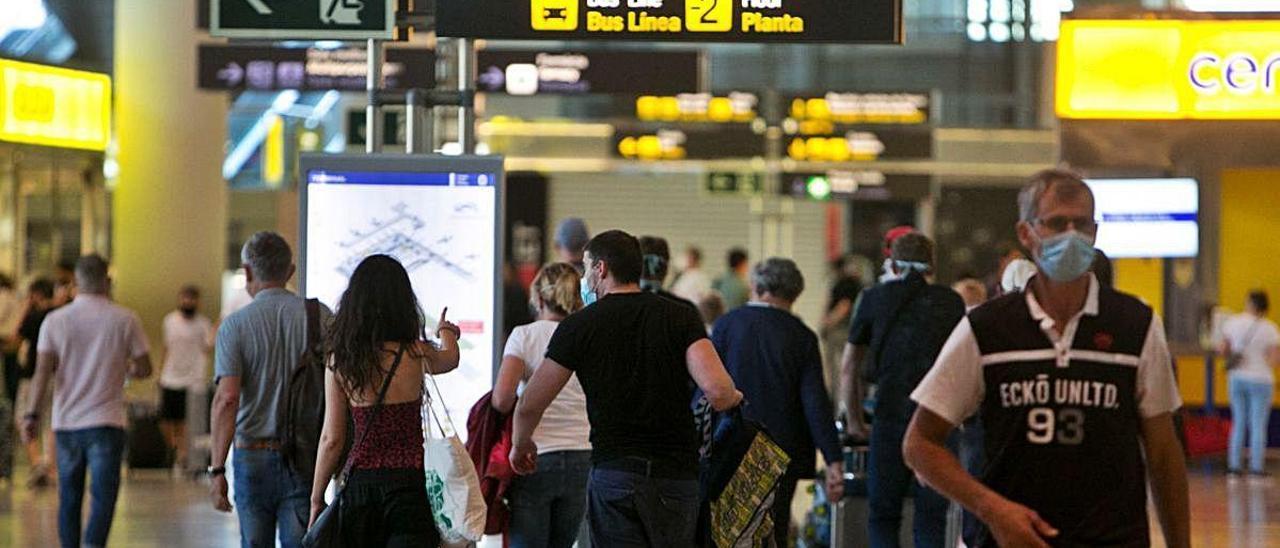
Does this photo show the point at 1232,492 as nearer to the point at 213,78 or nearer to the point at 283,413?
the point at 213,78

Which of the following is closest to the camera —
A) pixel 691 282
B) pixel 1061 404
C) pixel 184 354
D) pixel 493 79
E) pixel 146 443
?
pixel 1061 404

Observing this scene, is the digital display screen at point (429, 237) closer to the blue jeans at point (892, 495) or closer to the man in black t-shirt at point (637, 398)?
the blue jeans at point (892, 495)

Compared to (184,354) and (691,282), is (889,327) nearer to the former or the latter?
(184,354)

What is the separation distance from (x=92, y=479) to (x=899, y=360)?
4.12m

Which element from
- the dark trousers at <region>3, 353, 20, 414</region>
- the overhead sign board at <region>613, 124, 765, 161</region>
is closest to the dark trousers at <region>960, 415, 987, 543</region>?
the dark trousers at <region>3, 353, 20, 414</region>

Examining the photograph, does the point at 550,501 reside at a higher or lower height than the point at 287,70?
lower

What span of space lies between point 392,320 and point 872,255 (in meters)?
30.0

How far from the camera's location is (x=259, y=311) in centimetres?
835

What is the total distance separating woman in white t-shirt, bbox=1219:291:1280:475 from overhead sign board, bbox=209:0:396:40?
11953 millimetres

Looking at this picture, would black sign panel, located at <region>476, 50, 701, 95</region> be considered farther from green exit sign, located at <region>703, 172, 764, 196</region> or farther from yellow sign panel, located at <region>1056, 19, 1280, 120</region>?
green exit sign, located at <region>703, 172, 764, 196</region>

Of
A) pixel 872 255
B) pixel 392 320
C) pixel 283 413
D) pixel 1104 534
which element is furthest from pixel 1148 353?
pixel 872 255

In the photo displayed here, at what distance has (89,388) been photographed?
429 inches

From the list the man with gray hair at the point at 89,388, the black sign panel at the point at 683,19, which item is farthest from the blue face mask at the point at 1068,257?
the man with gray hair at the point at 89,388

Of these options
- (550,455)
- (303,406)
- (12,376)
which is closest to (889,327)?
(550,455)
